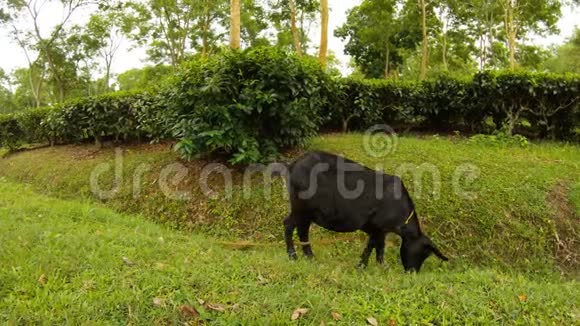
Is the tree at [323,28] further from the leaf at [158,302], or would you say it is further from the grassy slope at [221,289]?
the leaf at [158,302]

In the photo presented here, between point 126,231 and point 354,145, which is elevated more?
point 354,145

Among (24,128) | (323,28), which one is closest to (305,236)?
(323,28)

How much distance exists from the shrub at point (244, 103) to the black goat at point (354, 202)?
2212 millimetres

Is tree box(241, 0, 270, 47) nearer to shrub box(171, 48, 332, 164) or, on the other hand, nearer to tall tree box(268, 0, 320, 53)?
tall tree box(268, 0, 320, 53)

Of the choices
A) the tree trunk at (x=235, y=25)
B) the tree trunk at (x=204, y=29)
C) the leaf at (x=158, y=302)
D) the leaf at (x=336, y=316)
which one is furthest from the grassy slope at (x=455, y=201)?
the tree trunk at (x=204, y=29)

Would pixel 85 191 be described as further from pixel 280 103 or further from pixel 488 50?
pixel 488 50

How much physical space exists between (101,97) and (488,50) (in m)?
23.6

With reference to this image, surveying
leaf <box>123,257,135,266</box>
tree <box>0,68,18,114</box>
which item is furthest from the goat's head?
tree <box>0,68,18,114</box>

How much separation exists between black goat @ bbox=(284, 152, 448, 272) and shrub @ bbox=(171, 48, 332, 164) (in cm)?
221

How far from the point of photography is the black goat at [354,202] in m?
4.39

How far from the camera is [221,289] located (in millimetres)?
3523

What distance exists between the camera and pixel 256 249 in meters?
5.32

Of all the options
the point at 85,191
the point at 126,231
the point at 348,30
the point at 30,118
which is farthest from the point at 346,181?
the point at 348,30

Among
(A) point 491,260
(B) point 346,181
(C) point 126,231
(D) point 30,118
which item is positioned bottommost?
(A) point 491,260
